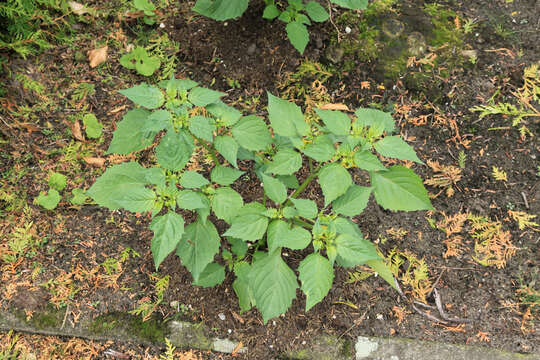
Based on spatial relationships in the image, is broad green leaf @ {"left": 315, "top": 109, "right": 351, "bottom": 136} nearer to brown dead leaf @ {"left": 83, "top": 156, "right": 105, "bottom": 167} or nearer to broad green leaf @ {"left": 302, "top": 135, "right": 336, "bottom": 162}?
broad green leaf @ {"left": 302, "top": 135, "right": 336, "bottom": 162}

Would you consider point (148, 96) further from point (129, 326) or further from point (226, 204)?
point (129, 326)

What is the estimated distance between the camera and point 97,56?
338 centimetres

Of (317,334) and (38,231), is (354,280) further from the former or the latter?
(38,231)

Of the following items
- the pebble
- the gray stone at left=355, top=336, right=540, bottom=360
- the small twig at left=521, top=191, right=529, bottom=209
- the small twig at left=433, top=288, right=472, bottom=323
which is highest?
the pebble

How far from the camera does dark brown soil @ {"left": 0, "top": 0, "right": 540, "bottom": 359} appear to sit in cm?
269

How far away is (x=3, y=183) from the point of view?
3082mm

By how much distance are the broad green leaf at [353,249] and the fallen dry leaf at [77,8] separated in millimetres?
3125

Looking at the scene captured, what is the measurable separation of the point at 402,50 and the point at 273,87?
1.14 metres

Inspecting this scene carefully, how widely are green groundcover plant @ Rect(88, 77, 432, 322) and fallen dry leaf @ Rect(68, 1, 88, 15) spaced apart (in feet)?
6.54

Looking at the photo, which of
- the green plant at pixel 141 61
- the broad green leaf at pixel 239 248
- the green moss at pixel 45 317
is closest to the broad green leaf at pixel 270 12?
the green plant at pixel 141 61

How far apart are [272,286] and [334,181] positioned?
670 mm

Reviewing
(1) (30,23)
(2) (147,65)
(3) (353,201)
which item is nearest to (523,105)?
(3) (353,201)

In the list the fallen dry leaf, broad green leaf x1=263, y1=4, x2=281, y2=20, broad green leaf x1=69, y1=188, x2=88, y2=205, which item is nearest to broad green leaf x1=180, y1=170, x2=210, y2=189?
broad green leaf x1=69, y1=188, x2=88, y2=205

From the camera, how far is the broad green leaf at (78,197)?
2.97 meters
